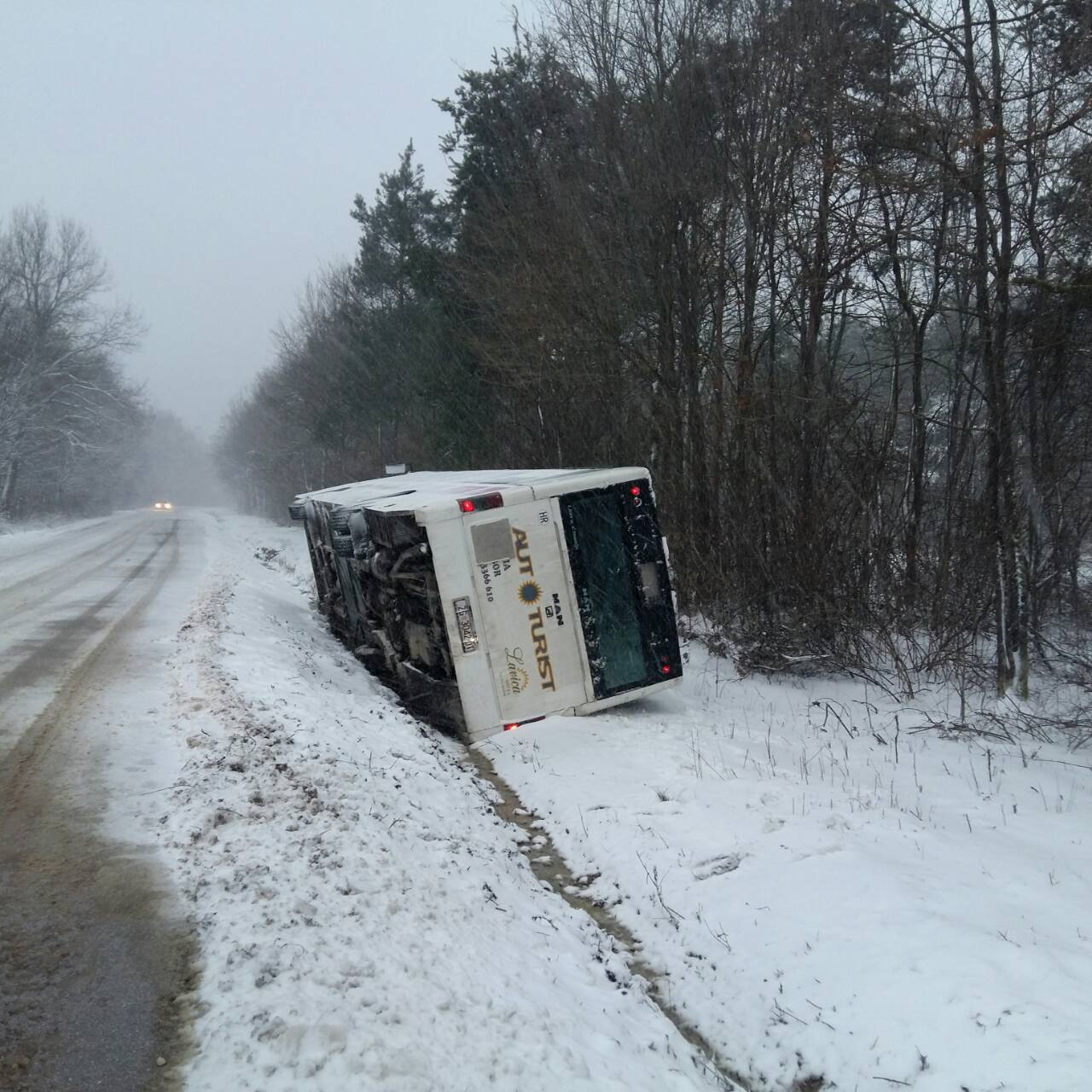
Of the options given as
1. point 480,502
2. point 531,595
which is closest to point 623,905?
point 531,595

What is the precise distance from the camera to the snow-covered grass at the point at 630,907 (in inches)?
137

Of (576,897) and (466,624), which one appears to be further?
(466,624)

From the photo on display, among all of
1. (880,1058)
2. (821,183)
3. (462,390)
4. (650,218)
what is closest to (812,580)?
(821,183)

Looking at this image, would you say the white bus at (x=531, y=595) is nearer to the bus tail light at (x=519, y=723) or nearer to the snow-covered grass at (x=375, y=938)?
the bus tail light at (x=519, y=723)

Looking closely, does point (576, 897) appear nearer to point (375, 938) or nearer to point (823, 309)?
point (375, 938)

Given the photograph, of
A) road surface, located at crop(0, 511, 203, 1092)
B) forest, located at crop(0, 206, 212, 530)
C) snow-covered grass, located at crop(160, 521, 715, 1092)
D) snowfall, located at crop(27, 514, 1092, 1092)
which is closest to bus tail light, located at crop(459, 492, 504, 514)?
snowfall, located at crop(27, 514, 1092, 1092)

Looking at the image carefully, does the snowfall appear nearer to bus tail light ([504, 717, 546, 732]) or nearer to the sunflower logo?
bus tail light ([504, 717, 546, 732])

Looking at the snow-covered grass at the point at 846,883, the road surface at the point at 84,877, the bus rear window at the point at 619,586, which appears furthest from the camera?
the bus rear window at the point at 619,586

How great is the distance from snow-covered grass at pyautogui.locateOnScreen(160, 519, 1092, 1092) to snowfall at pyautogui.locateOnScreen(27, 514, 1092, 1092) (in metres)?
0.02

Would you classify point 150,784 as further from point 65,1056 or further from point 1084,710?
point 1084,710

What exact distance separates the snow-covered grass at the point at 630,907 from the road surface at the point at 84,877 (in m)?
0.21

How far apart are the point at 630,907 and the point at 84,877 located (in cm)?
304

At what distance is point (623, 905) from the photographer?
5.28 meters

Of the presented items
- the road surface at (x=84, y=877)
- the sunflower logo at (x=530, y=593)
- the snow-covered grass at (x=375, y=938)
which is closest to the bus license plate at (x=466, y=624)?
the sunflower logo at (x=530, y=593)
